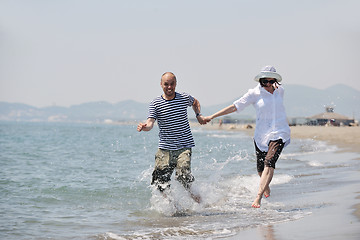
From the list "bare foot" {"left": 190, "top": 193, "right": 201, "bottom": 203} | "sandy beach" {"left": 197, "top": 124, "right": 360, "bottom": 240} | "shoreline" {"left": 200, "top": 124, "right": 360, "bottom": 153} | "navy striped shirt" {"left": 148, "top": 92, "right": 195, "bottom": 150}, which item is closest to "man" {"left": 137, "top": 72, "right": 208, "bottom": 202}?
"navy striped shirt" {"left": 148, "top": 92, "right": 195, "bottom": 150}

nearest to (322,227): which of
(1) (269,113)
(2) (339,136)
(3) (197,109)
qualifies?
(1) (269,113)

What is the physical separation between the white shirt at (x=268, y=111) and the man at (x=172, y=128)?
0.78 meters

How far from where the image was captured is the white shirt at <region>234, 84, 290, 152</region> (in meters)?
6.23

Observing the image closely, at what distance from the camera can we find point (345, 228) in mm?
4715

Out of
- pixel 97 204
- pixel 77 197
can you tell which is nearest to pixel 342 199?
pixel 97 204

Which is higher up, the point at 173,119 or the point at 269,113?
the point at 269,113

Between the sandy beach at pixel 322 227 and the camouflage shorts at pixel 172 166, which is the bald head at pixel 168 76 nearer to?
the camouflage shorts at pixel 172 166

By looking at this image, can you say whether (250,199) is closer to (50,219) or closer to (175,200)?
(175,200)

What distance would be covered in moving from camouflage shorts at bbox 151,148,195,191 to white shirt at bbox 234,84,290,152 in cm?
102

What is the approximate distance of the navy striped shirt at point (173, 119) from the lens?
640 cm

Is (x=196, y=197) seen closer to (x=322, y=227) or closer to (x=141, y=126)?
(x=141, y=126)

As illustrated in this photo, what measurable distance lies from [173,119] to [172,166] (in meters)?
0.73

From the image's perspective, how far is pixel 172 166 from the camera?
6.68 meters

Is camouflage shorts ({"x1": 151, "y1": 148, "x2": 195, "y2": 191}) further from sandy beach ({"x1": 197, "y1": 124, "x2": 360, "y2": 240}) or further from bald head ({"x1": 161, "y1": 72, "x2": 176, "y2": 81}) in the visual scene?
sandy beach ({"x1": 197, "y1": 124, "x2": 360, "y2": 240})
